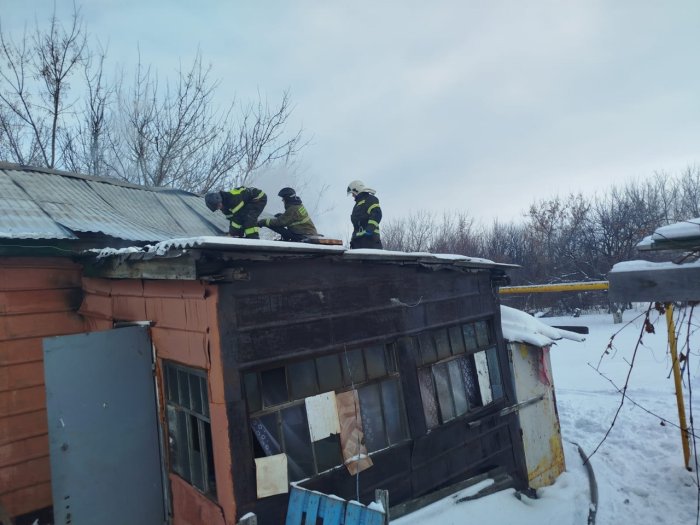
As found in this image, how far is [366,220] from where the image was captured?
729 cm

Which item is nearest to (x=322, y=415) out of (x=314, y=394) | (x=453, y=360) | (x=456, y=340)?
(x=314, y=394)

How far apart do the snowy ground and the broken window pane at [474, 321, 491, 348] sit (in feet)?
6.04

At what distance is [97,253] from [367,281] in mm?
3180

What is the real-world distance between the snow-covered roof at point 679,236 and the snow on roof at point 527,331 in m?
4.84

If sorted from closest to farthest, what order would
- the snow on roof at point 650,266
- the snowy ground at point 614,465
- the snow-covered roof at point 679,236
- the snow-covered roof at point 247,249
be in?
the snow-covered roof at point 679,236
the snow on roof at point 650,266
the snow-covered roof at point 247,249
the snowy ground at point 614,465

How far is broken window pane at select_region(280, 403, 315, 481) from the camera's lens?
414 cm

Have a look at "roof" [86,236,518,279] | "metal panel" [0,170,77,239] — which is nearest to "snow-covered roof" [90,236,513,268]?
"roof" [86,236,518,279]

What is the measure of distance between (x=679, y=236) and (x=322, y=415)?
3494 millimetres

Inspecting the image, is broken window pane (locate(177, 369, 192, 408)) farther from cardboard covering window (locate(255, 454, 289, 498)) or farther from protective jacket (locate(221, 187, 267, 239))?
protective jacket (locate(221, 187, 267, 239))

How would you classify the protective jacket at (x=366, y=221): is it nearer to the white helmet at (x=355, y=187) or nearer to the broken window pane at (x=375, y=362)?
the white helmet at (x=355, y=187)

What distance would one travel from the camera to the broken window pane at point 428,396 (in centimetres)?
558

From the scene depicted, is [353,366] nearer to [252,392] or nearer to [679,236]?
[252,392]

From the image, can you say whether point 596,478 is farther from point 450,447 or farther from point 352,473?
point 352,473

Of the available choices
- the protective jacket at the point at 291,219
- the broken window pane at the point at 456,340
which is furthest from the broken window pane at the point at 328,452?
the protective jacket at the point at 291,219
